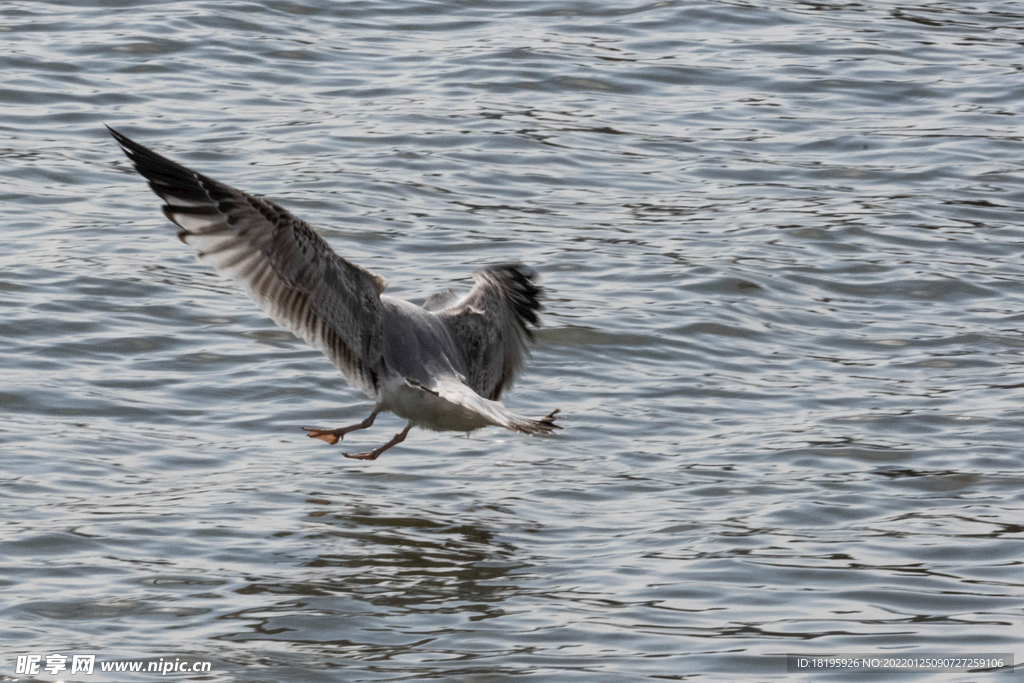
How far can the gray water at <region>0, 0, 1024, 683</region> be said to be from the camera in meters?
5.79

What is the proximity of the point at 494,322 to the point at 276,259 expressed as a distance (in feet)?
4.80

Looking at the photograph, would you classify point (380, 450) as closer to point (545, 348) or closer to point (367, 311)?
point (367, 311)

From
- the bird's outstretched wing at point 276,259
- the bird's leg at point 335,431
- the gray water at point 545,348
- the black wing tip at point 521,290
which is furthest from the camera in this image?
the black wing tip at point 521,290

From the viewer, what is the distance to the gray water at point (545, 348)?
19.0 feet

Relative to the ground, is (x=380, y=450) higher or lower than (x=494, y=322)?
lower

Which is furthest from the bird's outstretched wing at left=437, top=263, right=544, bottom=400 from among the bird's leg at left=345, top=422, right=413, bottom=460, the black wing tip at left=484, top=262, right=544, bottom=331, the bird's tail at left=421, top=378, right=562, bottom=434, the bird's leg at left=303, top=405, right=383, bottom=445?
the bird's tail at left=421, top=378, right=562, bottom=434

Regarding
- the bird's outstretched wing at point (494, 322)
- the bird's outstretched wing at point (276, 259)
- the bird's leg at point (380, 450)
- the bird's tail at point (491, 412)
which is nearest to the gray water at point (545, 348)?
the bird's leg at point (380, 450)

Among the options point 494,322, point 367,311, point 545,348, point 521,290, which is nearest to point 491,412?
point 367,311

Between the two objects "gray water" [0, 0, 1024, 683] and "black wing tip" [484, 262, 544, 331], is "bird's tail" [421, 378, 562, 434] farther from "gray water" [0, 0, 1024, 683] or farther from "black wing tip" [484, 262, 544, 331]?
"black wing tip" [484, 262, 544, 331]

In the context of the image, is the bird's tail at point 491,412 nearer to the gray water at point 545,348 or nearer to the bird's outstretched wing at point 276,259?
the bird's outstretched wing at point 276,259

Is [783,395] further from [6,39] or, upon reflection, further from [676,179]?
[6,39]

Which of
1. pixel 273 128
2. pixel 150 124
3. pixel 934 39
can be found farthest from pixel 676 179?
pixel 934 39

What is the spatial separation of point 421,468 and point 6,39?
738 centimetres

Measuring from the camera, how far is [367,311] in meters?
6.64
